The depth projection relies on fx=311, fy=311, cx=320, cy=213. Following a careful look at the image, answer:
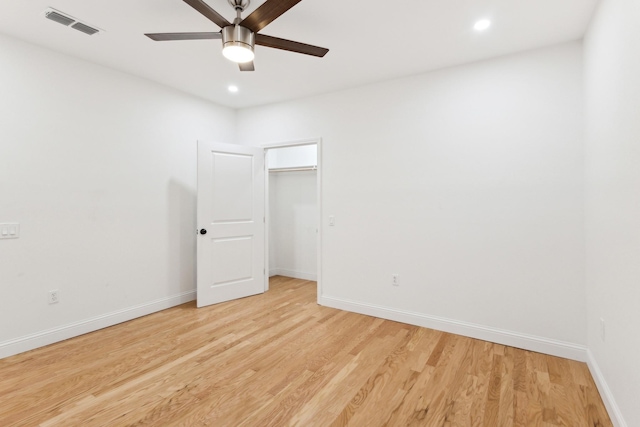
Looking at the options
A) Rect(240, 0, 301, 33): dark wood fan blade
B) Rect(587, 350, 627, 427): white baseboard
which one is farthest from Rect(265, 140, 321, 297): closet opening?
Rect(587, 350, 627, 427): white baseboard

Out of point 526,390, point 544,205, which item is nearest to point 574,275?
point 544,205

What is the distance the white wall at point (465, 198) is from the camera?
8.53ft

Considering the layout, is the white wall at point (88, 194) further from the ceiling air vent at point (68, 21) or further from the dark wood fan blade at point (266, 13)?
the dark wood fan blade at point (266, 13)

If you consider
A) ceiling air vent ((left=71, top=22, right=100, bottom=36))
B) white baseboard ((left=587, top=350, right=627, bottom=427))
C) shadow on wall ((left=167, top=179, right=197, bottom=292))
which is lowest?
white baseboard ((left=587, top=350, right=627, bottom=427))

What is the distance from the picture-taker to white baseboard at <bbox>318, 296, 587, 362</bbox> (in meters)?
2.55

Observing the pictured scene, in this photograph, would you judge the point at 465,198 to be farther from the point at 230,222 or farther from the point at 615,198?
the point at 230,222

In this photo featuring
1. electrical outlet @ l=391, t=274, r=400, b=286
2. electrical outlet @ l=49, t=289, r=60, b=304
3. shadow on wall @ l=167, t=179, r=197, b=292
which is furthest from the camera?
shadow on wall @ l=167, t=179, r=197, b=292

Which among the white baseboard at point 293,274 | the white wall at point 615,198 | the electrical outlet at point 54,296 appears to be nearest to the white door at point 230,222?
the white baseboard at point 293,274

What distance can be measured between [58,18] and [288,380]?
3.14 metres

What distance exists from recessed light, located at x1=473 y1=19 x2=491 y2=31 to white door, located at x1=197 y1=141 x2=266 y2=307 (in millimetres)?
2827

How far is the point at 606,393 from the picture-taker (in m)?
1.91

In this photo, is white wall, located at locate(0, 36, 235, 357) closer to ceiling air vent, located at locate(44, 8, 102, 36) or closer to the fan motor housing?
ceiling air vent, located at locate(44, 8, 102, 36)

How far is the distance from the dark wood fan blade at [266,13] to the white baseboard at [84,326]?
305 centimetres

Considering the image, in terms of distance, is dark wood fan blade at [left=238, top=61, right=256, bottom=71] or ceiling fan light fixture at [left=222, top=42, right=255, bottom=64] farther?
dark wood fan blade at [left=238, top=61, right=256, bottom=71]
